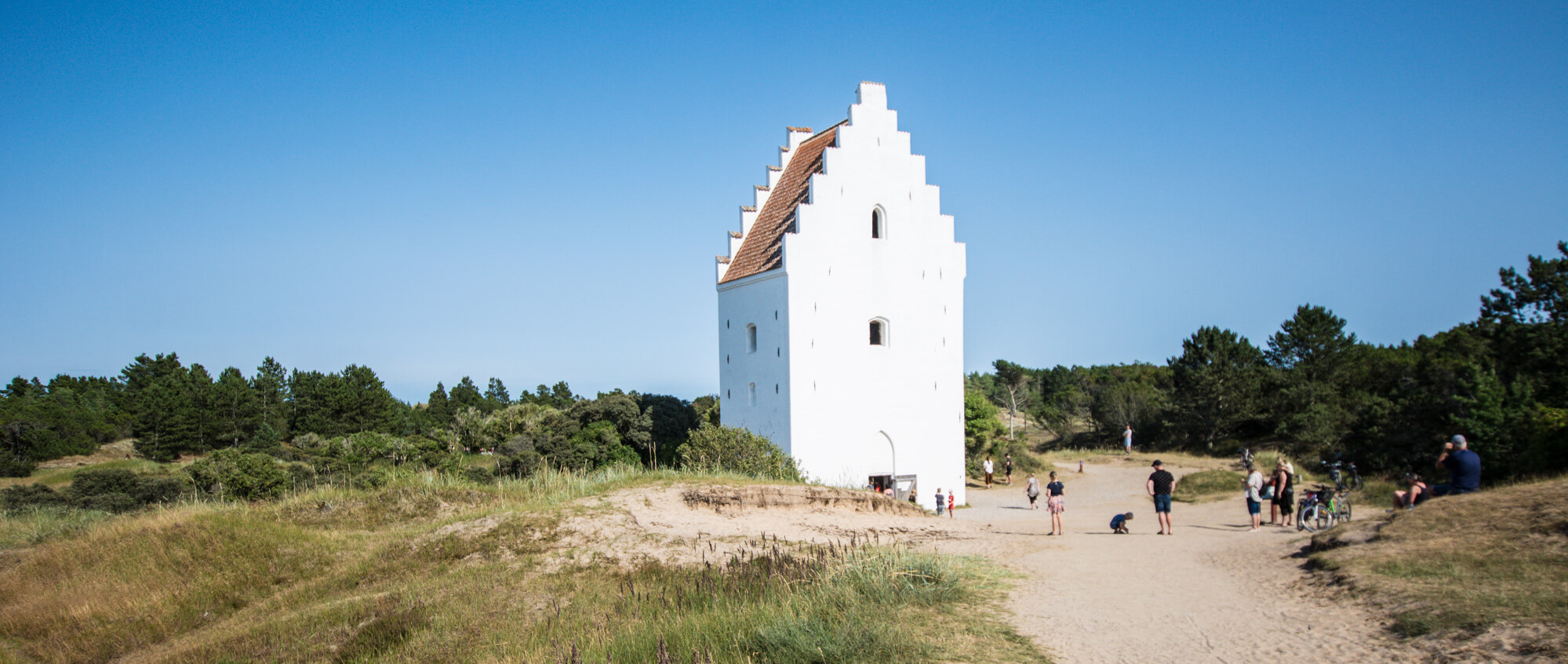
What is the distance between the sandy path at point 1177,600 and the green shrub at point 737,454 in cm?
703

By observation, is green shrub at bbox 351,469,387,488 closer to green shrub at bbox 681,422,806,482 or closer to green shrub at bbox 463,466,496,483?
green shrub at bbox 463,466,496,483

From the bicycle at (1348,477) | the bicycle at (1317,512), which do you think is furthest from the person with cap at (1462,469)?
the bicycle at (1348,477)

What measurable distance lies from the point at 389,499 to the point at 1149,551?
Answer: 1444 centimetres

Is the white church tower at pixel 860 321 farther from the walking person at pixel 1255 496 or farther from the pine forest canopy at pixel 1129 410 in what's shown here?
the walking person at pixel 1255 496

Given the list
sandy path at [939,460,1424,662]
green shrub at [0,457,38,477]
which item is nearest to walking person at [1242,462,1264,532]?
sandy path at [939,460,1424,662]

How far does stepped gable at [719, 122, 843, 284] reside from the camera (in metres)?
27.6

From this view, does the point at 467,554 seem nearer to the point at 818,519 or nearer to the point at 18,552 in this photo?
the point at 818,519

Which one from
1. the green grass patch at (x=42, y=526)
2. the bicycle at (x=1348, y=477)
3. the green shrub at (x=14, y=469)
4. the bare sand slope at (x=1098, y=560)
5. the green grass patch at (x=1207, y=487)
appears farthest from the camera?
the green shrub at (x=14, y=469)

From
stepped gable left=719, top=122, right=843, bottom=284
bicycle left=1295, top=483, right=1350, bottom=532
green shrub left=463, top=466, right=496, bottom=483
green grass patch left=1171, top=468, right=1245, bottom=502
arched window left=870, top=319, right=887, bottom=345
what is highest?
stepped gable left=719, top=122, right=843, bottom=284

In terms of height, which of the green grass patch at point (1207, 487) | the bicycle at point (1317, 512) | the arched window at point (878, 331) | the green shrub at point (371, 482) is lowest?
the green grass patch at point (1207, 487)

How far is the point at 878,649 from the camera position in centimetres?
738

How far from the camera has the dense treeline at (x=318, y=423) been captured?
113 ft

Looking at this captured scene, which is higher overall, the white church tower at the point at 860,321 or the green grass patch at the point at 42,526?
the white church tower at the point at 860,321

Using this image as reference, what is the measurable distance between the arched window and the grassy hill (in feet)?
37.2
